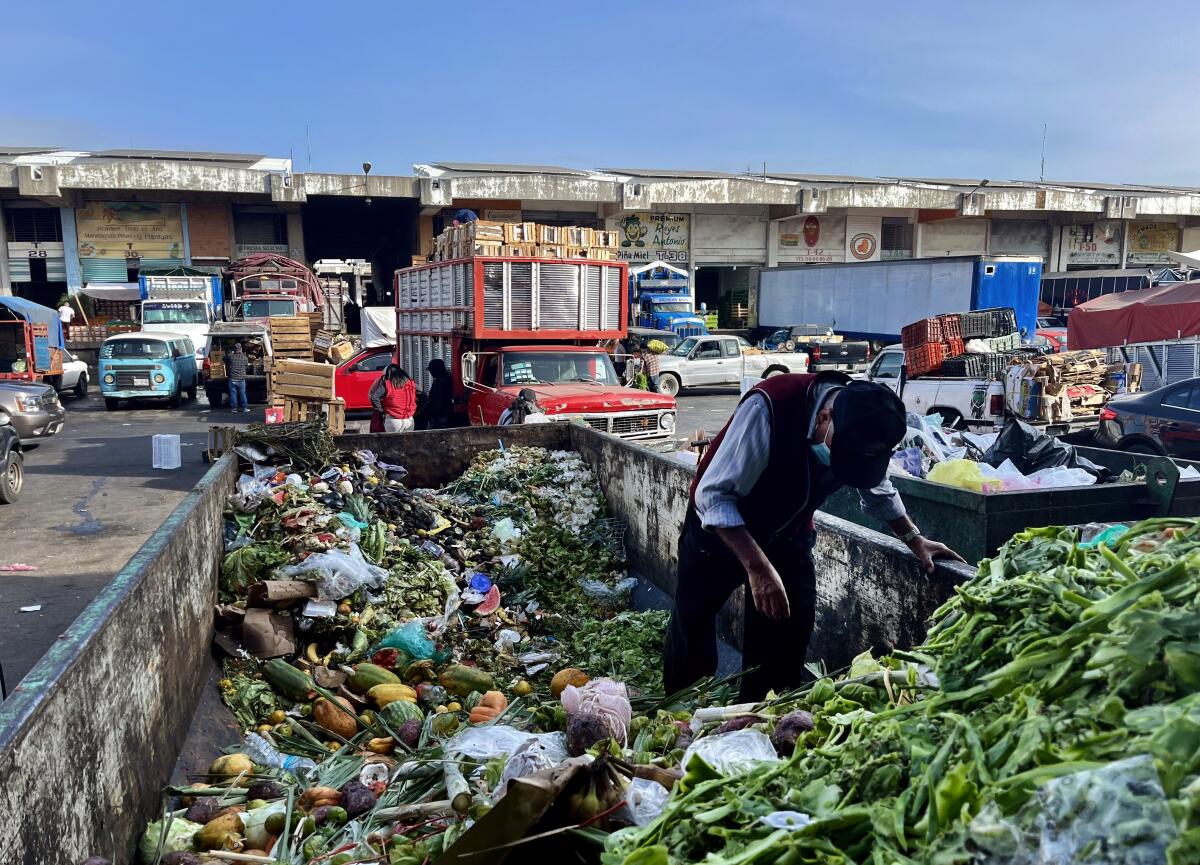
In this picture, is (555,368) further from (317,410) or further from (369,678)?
(369,678)

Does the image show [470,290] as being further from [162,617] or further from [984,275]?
[984,275]

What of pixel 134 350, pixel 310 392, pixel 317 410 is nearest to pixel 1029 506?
pixel 310 392

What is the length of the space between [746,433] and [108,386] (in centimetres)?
2067

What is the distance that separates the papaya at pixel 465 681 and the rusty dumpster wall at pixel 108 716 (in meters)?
1.31

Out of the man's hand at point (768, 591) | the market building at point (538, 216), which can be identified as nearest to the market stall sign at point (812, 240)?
the market building at point (538, 216)

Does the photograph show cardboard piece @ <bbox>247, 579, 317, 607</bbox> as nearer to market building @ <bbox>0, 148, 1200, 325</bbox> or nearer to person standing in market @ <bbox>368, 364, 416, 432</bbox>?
person standing in market @ <bbox>368, 364, 416, 432</bbox>

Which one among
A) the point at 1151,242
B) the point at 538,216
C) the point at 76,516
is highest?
the point at 538,216

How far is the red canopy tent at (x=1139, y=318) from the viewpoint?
1602 cm

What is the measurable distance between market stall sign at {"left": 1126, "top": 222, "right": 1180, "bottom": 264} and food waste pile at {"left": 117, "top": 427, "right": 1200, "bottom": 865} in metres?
44.0

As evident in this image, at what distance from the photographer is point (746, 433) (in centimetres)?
376

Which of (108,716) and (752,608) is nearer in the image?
(108,716)

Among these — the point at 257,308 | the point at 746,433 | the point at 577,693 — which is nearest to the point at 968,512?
the point at 746,433

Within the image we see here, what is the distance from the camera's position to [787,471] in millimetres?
3902

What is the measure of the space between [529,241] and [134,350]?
526 inches
